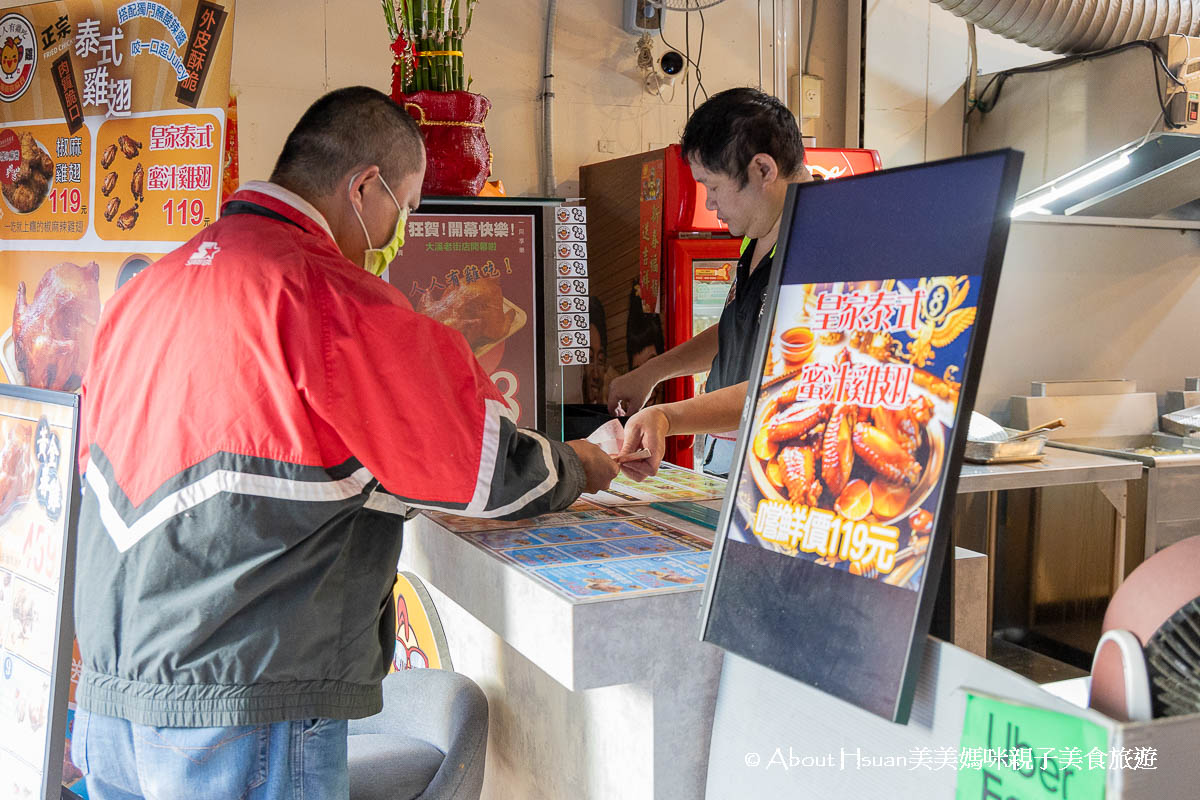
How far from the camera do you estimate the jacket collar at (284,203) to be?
166cm

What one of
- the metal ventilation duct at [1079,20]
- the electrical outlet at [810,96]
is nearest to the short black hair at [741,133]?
the metal ventilation duct at [1079,20]

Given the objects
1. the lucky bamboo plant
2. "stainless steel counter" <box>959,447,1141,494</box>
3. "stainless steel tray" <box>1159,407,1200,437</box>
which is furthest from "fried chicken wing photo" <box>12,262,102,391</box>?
"stainless steel tray" <box>1159,407,1200,437</box>

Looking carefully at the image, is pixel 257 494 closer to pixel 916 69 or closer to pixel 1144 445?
pixel 1144 445

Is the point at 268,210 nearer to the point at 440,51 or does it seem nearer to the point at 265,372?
the point at 265,372

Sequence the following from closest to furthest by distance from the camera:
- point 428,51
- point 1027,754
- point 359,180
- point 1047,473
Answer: point 1027,754, point 359,180, point 428,51, point 1047,473

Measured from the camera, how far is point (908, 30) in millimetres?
5773

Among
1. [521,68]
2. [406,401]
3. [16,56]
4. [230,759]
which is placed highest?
[521,68]

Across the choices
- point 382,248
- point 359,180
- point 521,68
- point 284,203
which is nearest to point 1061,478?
point 382,248

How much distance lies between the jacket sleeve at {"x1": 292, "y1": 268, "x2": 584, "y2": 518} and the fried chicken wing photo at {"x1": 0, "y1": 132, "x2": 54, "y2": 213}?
1.97 meters

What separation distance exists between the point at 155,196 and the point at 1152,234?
436 centimetres

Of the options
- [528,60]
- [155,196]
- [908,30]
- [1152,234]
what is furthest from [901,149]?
[155,196]

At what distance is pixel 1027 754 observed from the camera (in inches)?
39.5

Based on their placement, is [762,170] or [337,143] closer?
[337,143]

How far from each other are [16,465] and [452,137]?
1.82 meters
